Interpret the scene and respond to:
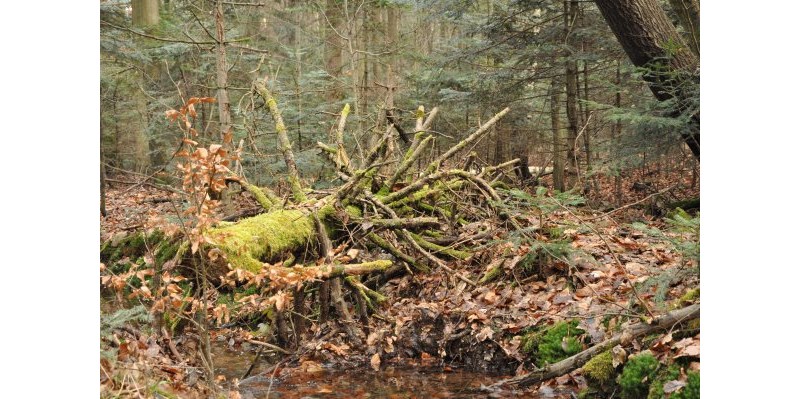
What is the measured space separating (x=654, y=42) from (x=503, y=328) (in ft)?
13.9

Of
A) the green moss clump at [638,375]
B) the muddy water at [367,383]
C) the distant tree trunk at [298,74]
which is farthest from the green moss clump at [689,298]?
the distant tree trunk at [298,74]

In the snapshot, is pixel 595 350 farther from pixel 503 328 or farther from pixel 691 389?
pixel 503 328

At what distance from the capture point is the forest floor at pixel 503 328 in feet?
13.6

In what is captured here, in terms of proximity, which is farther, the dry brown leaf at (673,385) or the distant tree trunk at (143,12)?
the distant tree trunk at (143,12)

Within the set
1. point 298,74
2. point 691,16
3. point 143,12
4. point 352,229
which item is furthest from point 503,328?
point 143,12

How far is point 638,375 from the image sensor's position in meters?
4.20

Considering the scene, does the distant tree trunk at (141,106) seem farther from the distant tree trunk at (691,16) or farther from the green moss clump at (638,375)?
the green moss clump at (638,375)

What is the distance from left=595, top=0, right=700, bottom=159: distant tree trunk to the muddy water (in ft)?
14.4

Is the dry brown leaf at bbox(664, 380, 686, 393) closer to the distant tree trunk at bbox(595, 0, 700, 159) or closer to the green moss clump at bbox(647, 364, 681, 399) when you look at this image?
the green moss clump at bbox(647, 364, 681, 399)

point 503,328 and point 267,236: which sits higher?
point 267,236

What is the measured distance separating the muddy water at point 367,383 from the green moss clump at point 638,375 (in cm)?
110
